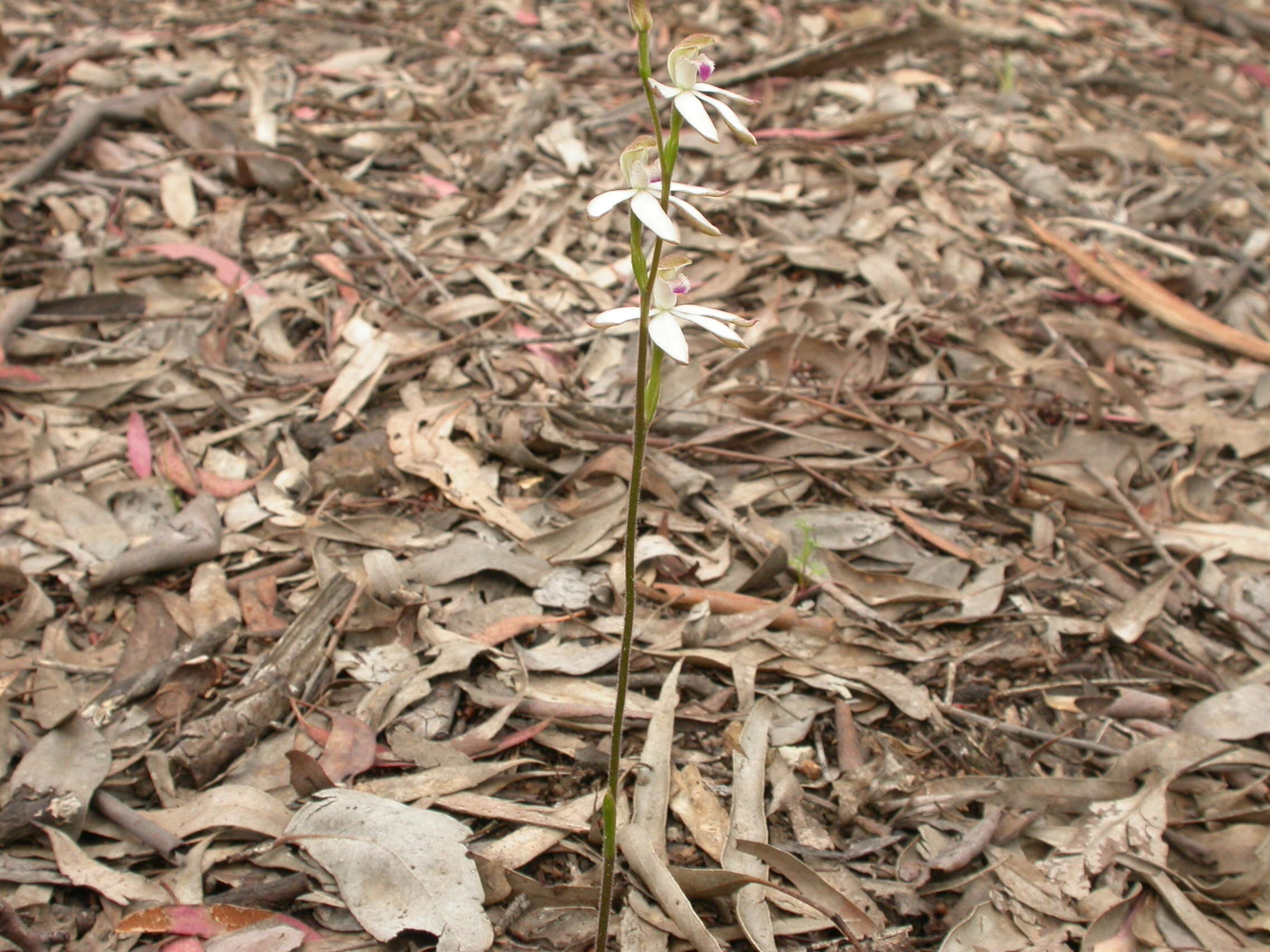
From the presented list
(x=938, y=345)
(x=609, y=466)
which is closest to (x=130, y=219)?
(x=609, y=466)

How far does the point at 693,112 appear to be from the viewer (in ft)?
3.90

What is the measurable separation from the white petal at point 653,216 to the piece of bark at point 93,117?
2.63 m

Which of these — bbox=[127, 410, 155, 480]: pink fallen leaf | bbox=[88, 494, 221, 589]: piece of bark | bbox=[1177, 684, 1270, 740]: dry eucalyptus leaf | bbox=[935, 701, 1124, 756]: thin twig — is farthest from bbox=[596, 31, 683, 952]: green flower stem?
bbox=[127, 410, 155, 480]: pink fallen leaf

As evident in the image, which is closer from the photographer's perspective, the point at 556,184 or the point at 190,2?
the point at 556,184

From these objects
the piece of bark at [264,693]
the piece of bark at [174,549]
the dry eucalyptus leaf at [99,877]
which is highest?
the piece of bark at [174,549]

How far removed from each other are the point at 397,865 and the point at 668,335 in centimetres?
100

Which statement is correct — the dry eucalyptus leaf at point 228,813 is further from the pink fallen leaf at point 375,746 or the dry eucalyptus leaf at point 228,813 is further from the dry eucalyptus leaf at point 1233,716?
the dry eucalyptus leaf at point 1233,716

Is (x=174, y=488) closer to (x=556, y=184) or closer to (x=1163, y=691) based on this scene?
(x=556, y=184)

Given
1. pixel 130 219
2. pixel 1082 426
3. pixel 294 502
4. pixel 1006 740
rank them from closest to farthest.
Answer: pixel 1006 740
pixel 294 502
pixel 1082 426
pixel 130 219

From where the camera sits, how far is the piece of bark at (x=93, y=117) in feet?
9.96

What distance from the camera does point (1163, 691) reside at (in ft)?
7.06

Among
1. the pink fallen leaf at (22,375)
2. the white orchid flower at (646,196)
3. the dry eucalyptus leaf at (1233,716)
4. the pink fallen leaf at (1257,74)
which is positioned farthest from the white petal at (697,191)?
the pink fallen leaf at (1257,74)

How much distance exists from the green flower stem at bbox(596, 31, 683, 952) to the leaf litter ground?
0.27 m

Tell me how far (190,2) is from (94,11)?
14.8 inches
